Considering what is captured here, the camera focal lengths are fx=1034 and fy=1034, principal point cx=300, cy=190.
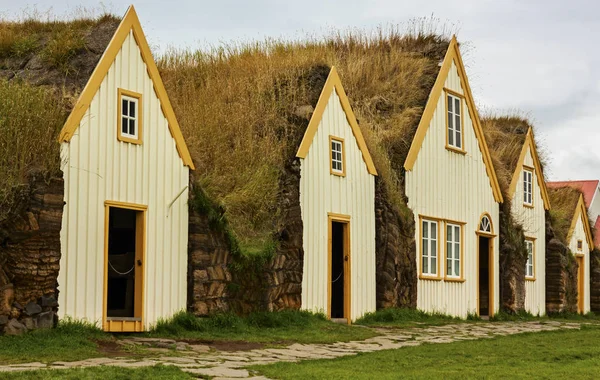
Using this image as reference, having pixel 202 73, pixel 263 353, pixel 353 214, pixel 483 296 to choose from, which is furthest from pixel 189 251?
pixel 483 296

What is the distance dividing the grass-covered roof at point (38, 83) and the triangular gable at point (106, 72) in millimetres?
201

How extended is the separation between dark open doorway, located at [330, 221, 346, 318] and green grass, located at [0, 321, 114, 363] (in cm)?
795

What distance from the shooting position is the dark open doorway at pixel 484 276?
28.7 meters

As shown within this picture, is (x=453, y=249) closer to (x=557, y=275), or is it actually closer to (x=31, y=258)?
(x=557, y=275)

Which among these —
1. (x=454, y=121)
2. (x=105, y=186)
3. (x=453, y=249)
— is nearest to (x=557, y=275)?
(x=453, y=249)

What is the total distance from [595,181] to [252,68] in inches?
1062

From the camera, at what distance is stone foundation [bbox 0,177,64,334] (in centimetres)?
1473

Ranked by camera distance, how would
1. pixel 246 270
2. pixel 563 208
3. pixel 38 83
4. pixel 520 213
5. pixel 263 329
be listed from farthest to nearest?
pixel 563 208
pixel 520 213
pixel 246 270
pixel 263 329
pixel 38 83

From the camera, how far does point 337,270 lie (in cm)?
2308

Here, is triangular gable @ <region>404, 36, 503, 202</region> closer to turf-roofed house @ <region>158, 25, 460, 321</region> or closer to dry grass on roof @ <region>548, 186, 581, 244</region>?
turf-roofed house @ <region>158, 25, 460, 321</region>

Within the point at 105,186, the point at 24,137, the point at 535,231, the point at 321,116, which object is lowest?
the point at 535,231

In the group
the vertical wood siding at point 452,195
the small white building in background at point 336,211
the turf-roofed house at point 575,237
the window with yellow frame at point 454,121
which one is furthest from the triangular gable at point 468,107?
the turf-roofed house at point 575,237

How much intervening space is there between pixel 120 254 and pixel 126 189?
2.16 m

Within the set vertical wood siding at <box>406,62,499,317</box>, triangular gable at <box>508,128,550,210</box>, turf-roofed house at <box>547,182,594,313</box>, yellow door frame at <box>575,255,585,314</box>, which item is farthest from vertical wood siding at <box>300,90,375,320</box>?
yellow door frame at <box>575,255,585,314</box>
